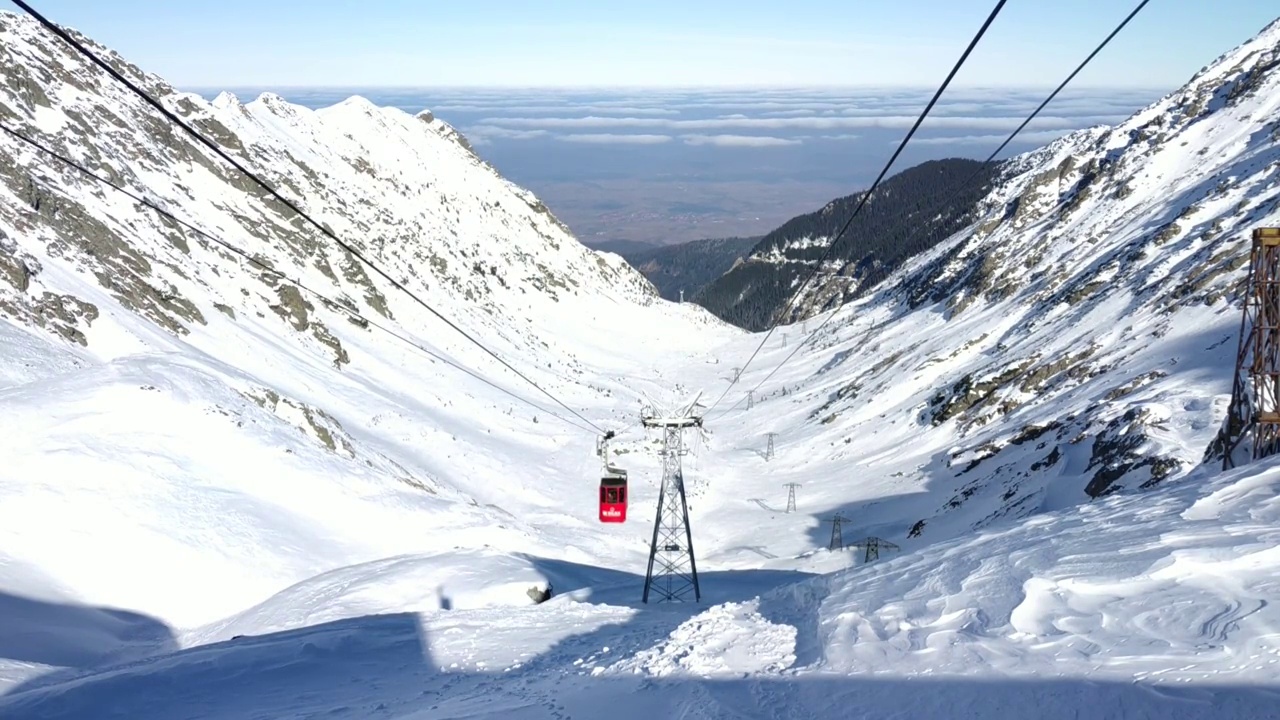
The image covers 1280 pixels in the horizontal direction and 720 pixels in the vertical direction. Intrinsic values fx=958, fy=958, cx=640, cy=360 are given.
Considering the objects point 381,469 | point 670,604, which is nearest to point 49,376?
point 381,469

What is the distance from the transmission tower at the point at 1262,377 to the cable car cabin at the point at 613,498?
15.2 meters

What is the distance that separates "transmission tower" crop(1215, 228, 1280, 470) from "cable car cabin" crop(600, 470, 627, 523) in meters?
15.2

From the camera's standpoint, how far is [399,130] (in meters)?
162

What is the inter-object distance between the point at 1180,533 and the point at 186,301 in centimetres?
5496

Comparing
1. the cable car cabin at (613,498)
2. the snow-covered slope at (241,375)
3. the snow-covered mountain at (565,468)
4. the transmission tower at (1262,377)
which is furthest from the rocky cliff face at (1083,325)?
the snow-covered slope at (241,375)

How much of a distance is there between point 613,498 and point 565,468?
30682 mm

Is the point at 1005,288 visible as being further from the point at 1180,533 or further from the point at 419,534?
the point at 1180,533

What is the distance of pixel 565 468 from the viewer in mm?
57906

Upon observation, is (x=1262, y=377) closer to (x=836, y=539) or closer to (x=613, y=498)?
(x=613, y=498)

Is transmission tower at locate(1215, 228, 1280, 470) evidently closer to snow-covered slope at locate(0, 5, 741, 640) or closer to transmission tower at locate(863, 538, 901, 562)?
transmission tower at locate(863, 538, 901, 562)

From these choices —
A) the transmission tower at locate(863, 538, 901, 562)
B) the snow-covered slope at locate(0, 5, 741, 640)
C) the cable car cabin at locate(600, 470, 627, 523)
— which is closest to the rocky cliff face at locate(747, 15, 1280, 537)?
the transmission tower at locate(863, 538, 901, 562)

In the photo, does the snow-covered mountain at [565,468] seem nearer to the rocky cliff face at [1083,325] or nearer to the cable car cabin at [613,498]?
the rocky cliff face at [1083,325]

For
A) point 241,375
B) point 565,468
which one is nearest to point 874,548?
point 565,468

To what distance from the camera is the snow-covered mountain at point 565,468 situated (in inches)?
494
